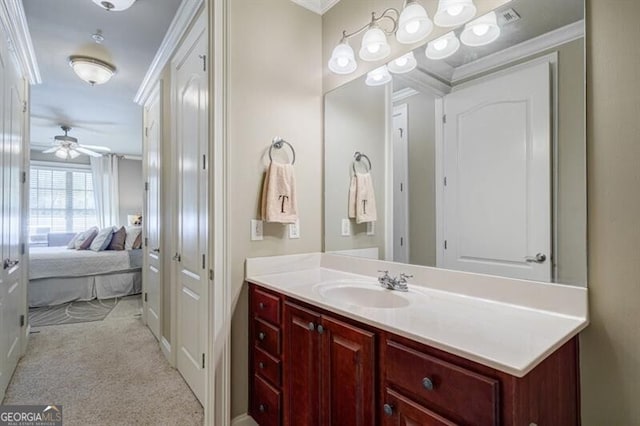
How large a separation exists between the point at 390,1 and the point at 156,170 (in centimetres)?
242

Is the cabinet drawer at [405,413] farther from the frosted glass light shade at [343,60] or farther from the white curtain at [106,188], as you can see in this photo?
the white curtain at [106,188]

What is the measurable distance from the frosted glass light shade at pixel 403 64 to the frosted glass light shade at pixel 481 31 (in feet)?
0.84

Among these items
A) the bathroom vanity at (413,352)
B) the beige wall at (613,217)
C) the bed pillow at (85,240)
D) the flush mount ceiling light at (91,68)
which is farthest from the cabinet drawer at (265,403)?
the bed pillow at (85,240)

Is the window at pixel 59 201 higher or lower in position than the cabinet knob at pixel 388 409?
higher

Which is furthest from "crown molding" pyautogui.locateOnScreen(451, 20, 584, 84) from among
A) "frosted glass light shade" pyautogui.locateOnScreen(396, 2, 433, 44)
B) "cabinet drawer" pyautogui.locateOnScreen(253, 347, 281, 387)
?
"cabinet drawer" pyautogui.locateOnScreen(253, 347, 281, 387)

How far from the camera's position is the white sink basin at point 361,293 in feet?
4.83

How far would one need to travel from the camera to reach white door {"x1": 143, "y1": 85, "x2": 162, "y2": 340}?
291 cm

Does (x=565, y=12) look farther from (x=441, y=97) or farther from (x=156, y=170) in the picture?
(x=156, y=170)

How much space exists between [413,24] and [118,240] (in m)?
4.90

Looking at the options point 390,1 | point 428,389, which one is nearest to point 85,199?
point 390,1

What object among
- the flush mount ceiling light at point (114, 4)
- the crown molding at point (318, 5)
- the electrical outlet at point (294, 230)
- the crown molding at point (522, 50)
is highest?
the crown molding at point (318, 5)

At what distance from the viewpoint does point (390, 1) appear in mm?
1642

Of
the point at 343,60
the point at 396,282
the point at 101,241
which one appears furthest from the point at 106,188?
the point at 396,282

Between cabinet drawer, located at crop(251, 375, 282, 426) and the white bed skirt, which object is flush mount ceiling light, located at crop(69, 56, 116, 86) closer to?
cabinet drawer, located at crop(251, 375, 282, 426)
